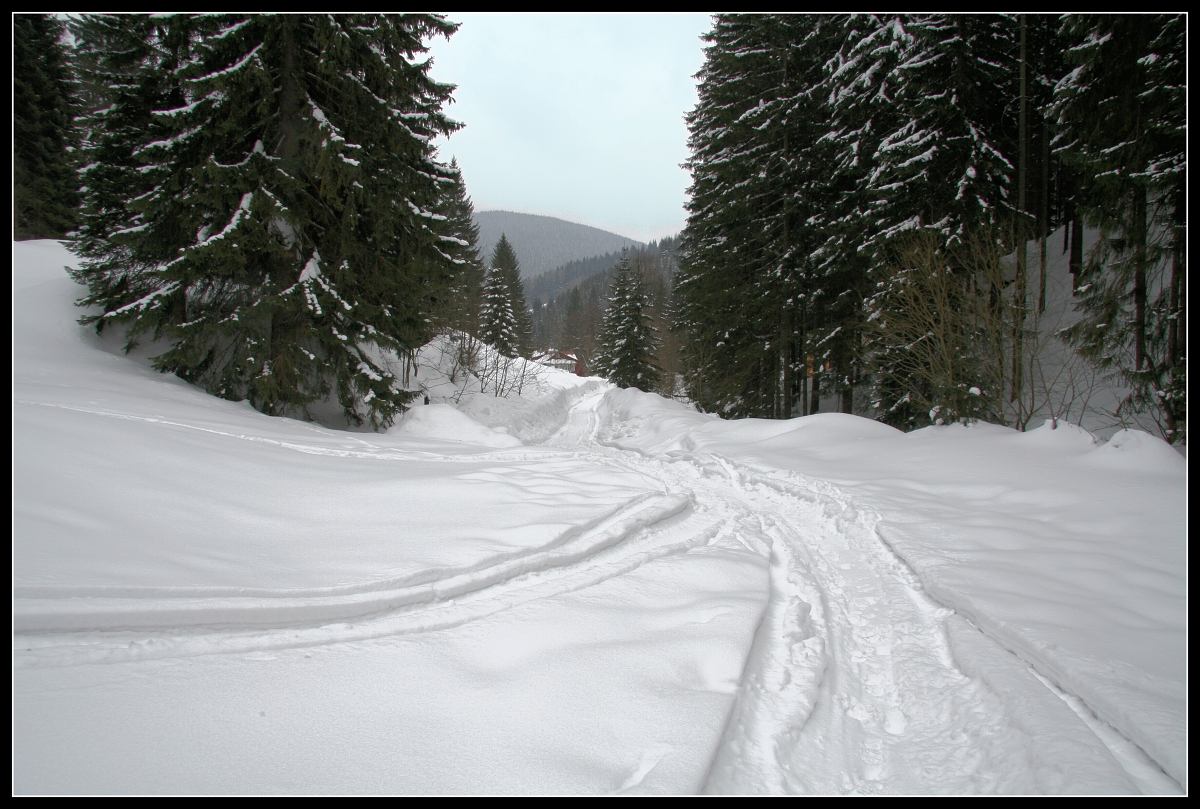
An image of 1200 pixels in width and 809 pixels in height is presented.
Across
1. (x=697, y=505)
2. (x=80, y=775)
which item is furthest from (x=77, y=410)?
(x=697, y=505)

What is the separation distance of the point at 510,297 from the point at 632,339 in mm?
11260

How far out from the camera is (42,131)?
17031 millimetres

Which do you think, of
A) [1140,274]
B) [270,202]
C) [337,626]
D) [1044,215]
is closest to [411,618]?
[337,626]

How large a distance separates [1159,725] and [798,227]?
15027 millimetres

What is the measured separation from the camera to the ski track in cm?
213

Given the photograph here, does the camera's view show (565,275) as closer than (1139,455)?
No

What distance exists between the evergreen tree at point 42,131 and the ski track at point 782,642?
22.4m

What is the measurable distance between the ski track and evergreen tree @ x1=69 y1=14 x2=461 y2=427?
7657 millimetres

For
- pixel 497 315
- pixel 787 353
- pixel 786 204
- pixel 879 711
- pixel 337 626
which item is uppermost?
pixel 786 204

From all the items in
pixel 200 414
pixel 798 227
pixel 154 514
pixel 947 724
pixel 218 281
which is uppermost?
pixel 798 227

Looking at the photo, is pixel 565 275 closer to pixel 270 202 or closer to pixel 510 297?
pixel 510 297

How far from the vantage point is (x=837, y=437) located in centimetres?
988

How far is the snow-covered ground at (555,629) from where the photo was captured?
6.21ft

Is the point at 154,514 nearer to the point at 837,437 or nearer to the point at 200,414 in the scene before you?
the point at 200,414
